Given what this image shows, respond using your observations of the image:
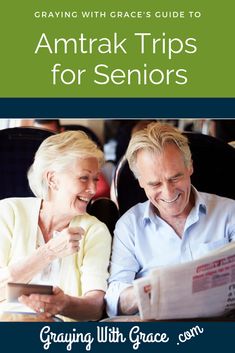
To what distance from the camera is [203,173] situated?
5.93 feet

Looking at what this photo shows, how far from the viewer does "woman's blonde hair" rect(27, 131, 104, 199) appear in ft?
5.88

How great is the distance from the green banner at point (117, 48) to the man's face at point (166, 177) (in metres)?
0.23

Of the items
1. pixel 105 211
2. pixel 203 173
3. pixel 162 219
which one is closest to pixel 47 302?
pixel 105 211

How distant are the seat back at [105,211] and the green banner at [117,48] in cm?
38

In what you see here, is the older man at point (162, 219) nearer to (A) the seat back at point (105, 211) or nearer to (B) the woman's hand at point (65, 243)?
(A) the seat back at point (105, 211)

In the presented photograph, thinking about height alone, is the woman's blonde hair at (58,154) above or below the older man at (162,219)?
above

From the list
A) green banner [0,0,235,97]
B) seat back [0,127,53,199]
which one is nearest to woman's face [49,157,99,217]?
seat back [0,127,53,199]

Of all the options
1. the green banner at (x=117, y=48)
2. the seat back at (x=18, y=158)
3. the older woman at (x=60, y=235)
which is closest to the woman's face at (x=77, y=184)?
the older woman at (x=60, y=235)

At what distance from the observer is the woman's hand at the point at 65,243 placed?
1800 millimetres

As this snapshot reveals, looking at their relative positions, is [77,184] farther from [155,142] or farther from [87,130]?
[155,142]

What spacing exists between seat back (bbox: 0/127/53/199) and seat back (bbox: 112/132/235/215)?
0.98 ft

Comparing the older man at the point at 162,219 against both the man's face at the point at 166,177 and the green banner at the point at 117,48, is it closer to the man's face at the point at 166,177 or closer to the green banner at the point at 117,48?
the man's face at the point at 166,177

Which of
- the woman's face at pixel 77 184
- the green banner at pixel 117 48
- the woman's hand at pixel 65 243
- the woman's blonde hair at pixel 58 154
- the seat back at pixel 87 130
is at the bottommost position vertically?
the woman's hand at pixel 65 243

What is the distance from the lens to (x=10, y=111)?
1.85m
